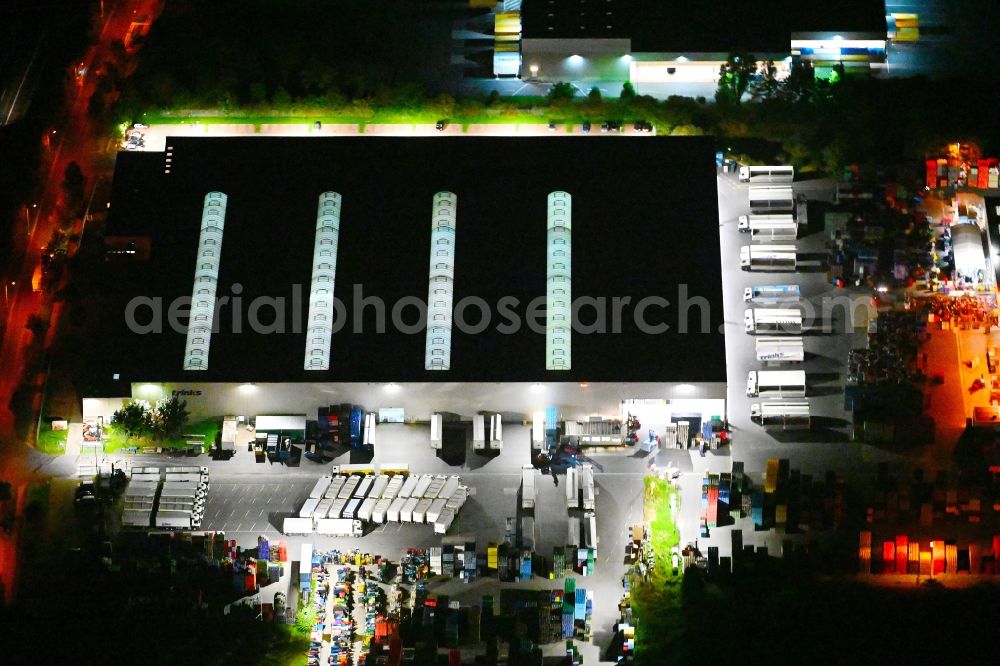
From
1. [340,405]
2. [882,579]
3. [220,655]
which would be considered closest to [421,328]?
[340,405]

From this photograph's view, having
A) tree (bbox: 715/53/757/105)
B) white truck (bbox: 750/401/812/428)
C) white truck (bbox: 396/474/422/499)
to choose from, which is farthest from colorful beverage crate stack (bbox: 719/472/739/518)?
tree (bbox: 715/53/757/105)

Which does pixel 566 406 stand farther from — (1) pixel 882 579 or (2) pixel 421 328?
(1) pixel 882 579

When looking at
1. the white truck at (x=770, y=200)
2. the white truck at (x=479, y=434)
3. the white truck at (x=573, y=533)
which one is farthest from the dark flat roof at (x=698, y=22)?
the white truck at (x=573, y=533)

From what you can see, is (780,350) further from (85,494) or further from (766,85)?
(85,494)

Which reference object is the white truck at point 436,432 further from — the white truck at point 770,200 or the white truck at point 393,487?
the white truck at point 770,200


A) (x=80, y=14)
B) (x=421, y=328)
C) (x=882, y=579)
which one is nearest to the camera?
(x=882, y=579)

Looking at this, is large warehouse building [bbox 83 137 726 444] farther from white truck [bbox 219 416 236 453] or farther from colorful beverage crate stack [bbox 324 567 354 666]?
colorful beverage crate stack [bbox 324 567 354 666]

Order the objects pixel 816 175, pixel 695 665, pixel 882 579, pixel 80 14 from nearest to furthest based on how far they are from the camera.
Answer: pixel 695 665 < pixel 882 579 < pixel 816 175 < pixel 80 14
